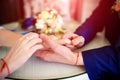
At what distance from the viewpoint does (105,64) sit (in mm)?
749

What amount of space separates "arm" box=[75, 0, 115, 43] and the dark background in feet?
2.27

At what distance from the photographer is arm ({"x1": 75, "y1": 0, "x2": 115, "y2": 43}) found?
0.93 meters

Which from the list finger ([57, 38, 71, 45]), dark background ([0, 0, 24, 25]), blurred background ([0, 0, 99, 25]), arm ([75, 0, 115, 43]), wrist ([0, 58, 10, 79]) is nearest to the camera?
wrist ([0, 58, 10, 79])

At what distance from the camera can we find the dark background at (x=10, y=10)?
4.98 feet

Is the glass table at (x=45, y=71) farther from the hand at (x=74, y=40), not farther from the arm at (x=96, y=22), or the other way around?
the arm at (x=96, y=22)

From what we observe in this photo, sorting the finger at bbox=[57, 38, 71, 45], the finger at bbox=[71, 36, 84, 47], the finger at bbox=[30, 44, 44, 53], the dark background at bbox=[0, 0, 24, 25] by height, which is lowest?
the dark background at bbox=[0, 0, 24, 25]

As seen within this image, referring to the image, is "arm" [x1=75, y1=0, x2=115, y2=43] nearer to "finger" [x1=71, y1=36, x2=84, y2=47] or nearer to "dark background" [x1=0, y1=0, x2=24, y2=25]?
"finger" [x1=71, y1=36, x2=84, y2=47]

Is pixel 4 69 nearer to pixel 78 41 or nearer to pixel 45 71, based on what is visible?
pixel 45 71

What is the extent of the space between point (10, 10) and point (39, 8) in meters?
0.24

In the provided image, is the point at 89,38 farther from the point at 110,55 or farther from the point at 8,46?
the point at 8,46

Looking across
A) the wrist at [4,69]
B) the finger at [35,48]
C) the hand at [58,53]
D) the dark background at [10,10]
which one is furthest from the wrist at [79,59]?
the dark background at [10,10]

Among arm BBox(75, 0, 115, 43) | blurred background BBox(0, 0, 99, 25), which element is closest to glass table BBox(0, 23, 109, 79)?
arm BBox(75, 0, 115, 43)

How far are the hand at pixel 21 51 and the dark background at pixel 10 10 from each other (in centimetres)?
83

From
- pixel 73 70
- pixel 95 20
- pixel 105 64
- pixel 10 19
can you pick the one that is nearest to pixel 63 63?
pixel 73 70
